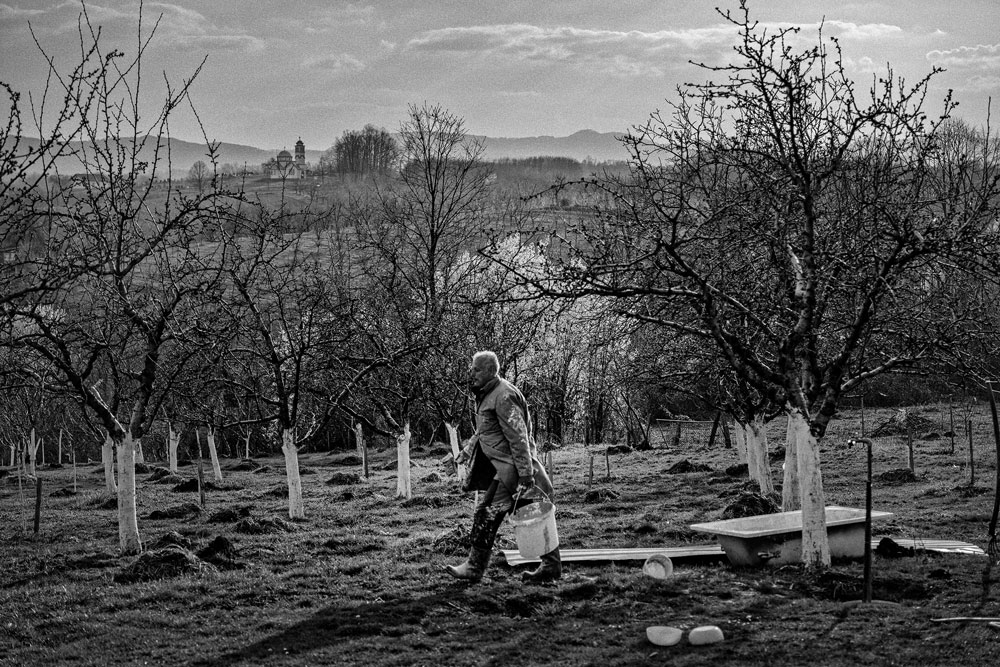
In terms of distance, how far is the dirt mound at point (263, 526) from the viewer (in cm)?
1554

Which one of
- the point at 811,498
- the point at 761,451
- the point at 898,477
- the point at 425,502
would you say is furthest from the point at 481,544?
the point at 898,477

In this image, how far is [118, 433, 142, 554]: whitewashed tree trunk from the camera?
12250 mm

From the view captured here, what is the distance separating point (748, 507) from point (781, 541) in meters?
3.69

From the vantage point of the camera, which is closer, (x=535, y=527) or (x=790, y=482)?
(x=535, y=527)

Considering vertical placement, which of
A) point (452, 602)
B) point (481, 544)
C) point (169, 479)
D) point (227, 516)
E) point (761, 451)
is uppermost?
point (481, 544)

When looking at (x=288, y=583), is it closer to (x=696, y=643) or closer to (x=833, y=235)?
(x=696, y=643)

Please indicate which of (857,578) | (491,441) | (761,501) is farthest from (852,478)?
(491,441)

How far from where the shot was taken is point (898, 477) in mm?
20859

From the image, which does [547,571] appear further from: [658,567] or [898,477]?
[898,477]

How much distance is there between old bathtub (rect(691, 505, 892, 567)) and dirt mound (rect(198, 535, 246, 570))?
559cm

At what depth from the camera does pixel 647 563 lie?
994cm

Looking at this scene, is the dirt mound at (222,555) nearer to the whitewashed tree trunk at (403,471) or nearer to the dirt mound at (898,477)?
the whitewashed tree trunk at (403,471)

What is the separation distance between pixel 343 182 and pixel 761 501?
11302cm

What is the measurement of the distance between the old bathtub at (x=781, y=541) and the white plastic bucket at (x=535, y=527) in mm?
1938
